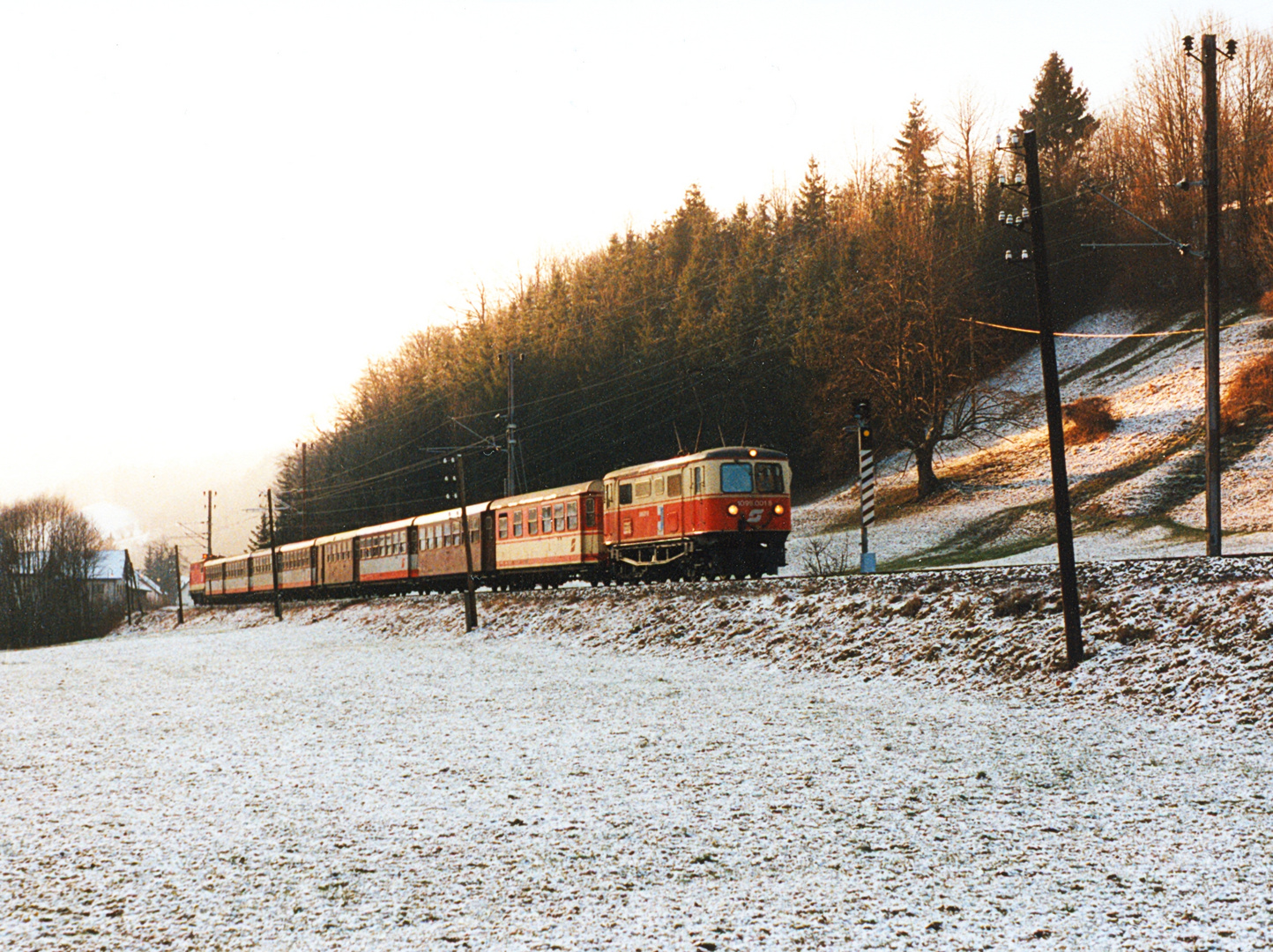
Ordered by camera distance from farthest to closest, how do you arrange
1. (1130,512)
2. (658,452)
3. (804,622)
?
1. (658,452)
2. (1130,512)
3. (804,622)

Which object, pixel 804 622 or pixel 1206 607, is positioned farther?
pixel 804 622

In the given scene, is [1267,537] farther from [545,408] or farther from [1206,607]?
[545,408]

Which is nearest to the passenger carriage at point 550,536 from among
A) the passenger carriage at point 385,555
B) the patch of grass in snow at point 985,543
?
the passenger carriage at point 385,555

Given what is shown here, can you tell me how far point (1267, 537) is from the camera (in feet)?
93.0

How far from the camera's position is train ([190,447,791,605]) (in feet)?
83.1

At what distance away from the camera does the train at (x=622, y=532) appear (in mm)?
25328

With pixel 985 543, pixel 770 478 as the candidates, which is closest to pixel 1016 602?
pixel 770 478

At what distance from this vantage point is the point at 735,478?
2534 centimetres

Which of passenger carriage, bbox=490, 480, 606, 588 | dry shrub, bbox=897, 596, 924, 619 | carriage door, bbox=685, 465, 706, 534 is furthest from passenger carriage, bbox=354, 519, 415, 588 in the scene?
dry shrub, bbox=897, 596, 924, 619

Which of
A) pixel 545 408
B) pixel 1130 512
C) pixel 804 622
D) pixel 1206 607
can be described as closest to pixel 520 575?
pixel 804 622

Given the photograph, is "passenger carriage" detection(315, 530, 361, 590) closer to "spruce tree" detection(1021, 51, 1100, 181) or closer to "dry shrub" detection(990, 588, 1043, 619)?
"dry shrub" detection(990, 588, 1043, 619)

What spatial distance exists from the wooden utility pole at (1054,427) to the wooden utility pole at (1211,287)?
752 cm

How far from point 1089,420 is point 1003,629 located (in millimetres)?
30922

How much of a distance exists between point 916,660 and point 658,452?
47.3 meters
